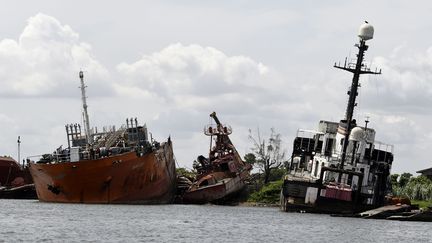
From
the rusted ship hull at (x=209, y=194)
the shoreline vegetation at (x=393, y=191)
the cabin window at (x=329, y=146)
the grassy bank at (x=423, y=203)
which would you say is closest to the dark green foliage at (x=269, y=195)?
the shoreline vegetation at (x=393, y=191)

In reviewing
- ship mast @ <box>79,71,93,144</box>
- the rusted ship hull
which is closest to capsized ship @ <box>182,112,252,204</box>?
the rusted ship hull

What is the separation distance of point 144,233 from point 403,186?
64.4 metres

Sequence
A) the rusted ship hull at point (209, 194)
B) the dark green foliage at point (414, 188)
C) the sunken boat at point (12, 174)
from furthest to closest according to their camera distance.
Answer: the sunken boat at point (12, 174)
the rusted ship hull at point (209, 194)
the dark green foliage at point (414, 188)

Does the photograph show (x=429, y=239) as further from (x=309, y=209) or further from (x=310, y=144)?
(x=310, y=144)

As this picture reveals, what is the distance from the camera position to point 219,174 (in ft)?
425

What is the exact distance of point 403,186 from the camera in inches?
5281

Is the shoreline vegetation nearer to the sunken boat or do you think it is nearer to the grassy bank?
the grassy bank

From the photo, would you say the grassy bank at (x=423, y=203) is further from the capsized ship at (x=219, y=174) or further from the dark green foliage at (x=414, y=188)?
the capsized ship at (x=219, y=174)

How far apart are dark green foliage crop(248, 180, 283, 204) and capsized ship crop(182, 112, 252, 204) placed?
1.78 metres

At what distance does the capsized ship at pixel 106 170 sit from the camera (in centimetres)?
10275

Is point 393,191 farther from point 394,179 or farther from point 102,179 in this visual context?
point 102,179

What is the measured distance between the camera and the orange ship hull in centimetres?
10250

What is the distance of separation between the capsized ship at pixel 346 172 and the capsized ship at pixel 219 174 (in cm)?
2100

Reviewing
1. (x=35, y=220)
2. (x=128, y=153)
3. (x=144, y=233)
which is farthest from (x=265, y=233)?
(x=128, y=153)
